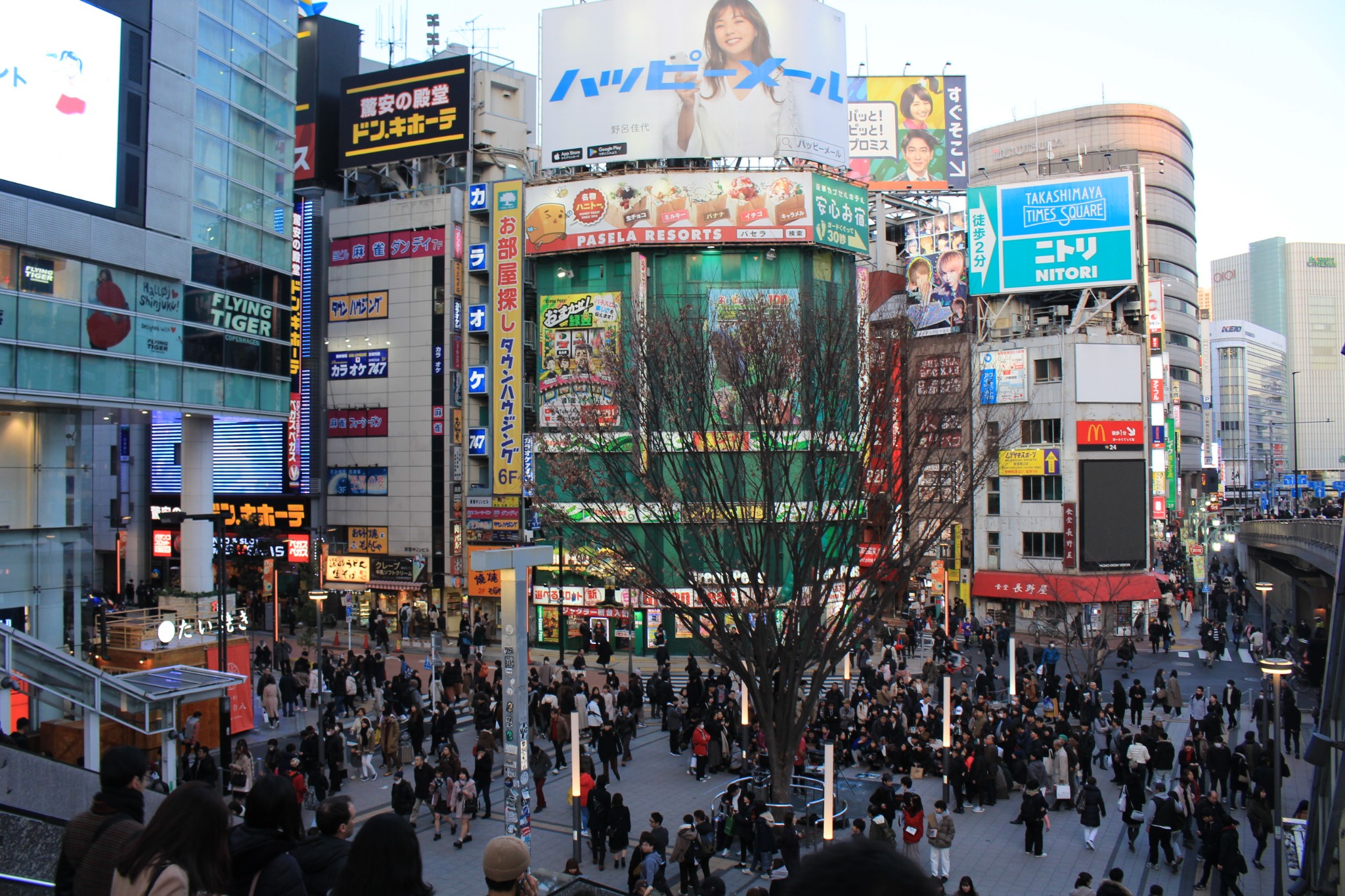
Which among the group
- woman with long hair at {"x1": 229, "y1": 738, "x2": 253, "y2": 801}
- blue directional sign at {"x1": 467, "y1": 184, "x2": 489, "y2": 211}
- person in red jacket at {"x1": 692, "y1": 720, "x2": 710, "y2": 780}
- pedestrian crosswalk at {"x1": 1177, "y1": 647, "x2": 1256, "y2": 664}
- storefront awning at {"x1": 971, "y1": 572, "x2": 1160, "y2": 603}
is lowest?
pedestrian crosswalk at {"x1": 1177, "y1": 647, "x2": 1256, "y2": 664}

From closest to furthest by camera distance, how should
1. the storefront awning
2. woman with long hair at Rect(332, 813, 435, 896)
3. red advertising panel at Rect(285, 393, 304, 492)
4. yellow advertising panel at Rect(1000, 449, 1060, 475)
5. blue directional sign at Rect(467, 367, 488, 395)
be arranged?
woman with long hair at Rect(332, 813, 435, 896), the storefront awning, blue directional sign at Rect(467, 367, 488, 395), yellow advertising panel at Rect(1000, 449, 1060, 475), red advertising panel at Rect(285, 393, 304, 492)

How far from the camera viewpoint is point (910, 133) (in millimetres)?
46969

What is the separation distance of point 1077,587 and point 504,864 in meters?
39.4

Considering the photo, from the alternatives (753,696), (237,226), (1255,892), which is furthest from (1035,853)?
(237,226)

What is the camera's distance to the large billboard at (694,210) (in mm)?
36906

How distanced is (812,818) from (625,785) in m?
4.63

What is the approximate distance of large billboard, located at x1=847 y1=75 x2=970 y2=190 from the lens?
46.8 metres

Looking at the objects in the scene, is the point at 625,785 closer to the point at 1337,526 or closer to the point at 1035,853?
the point at 1035,853

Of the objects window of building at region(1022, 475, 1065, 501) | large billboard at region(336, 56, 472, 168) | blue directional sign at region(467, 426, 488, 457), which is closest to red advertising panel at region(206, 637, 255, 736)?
blue directional sign at region(467, 426, 488, 457)

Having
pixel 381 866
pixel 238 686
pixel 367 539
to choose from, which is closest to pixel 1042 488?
pixel 367 539

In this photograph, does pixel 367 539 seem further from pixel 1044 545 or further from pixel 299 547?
pixel 1044 545

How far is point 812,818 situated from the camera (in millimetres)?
16641

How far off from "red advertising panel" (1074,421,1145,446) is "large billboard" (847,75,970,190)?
14.1 meters

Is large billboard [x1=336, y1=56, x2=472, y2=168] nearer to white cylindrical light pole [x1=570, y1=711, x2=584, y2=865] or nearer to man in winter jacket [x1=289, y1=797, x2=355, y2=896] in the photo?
white cylindrical light pole [x1=570, y1=711, x2=584, y2=865]
